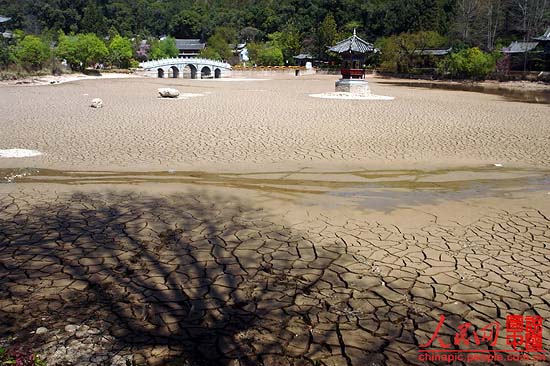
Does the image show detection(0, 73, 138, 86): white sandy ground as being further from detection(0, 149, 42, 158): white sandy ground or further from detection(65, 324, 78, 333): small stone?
detection(65, 324, 78, 333): small stone

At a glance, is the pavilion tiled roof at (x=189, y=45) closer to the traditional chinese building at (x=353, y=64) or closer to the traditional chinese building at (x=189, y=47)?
the traditional chinese building at (x=189, y=47)

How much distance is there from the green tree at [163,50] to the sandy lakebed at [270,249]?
229 ft

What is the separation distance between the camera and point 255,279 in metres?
5.48

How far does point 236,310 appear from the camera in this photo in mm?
4754

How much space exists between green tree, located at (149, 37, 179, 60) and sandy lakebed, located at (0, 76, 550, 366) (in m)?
69.9

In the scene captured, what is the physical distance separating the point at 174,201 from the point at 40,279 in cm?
356

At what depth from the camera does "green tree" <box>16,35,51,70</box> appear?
51000 millimetres

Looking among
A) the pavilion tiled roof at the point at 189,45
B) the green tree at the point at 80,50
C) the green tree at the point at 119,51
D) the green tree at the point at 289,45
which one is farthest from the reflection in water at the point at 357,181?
the pavilion tiled roof at the point at 189,45

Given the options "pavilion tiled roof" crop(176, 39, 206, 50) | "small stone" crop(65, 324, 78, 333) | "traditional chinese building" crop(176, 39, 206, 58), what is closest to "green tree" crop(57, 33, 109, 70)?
"traditional chinese building" crop(176, 39, 206, 58)

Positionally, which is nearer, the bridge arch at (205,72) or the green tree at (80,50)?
the green tree at (80,50)

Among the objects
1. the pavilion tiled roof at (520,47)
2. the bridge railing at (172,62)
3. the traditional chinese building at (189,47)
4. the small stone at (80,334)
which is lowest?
the small stone at (80,334)

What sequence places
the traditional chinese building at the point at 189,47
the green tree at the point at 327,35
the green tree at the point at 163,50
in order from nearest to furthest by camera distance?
Result: the green tree at the point at 327,35 → the green tree at the point at 163,50 → the traditional chinese building at the point at 189,47

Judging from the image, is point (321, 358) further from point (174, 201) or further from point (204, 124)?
point (204, 124)

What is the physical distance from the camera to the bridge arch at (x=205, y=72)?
68200mm
